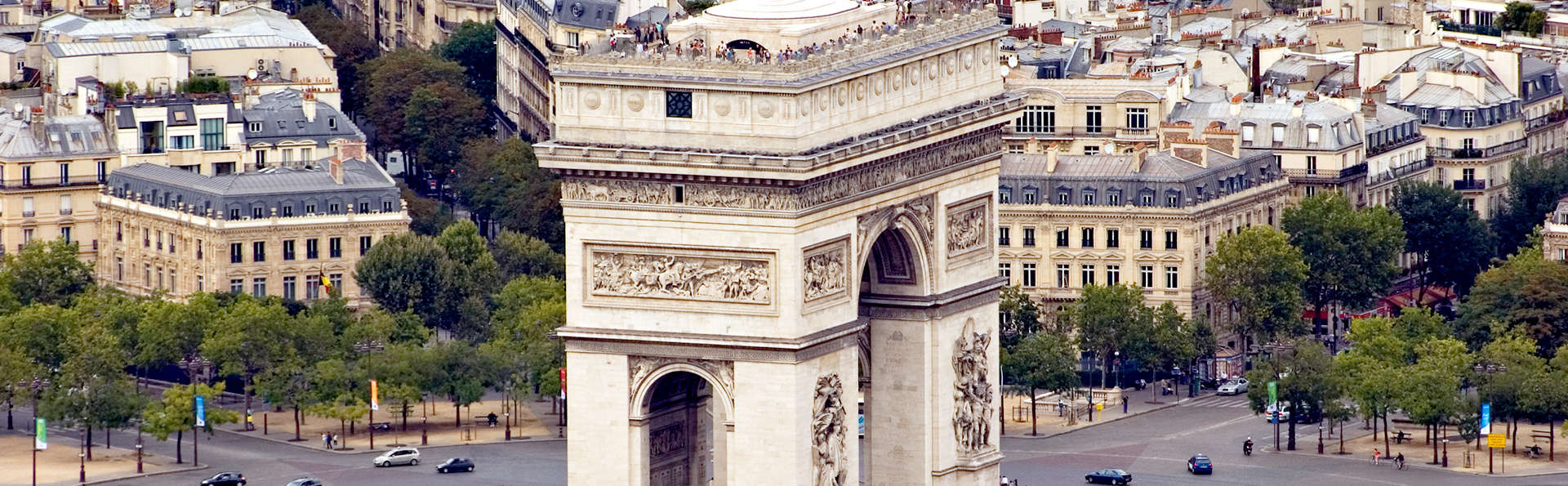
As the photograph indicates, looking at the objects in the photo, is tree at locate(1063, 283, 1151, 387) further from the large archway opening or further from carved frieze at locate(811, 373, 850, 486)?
carved frieze at locate(811, 373, 850, 486)

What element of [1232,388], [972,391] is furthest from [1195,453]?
[972,391]

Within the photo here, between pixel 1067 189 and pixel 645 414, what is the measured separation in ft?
258

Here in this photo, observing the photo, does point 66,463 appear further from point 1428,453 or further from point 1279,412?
point 1428,453

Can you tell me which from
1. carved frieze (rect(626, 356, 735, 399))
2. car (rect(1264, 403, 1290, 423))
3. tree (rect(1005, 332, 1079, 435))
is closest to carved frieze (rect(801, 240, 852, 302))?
carved frieze (rect(626, 356, 735, 399))

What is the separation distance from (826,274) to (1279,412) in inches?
2570

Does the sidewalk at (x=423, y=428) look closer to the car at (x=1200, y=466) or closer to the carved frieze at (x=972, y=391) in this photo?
the car at (x=1200, y=466)

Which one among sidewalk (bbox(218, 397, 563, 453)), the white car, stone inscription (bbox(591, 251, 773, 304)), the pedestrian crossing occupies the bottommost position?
sidewalk (bbox(218, 397, 563, 453))

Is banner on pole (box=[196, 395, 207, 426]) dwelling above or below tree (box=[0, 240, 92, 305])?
below

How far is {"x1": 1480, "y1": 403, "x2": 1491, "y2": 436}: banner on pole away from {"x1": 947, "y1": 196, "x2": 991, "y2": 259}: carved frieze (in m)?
53.3

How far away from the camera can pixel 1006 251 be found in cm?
19938

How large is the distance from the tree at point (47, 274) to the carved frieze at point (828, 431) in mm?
77598

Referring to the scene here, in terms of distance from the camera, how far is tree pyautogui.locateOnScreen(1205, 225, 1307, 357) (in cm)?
19700

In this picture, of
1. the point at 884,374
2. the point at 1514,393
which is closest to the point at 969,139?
the point at 884,374

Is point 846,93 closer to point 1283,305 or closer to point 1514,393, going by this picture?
point 1514,393
